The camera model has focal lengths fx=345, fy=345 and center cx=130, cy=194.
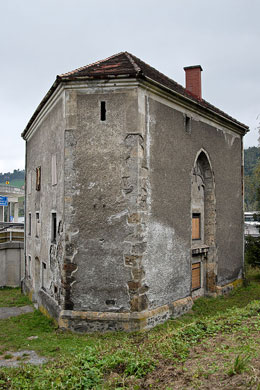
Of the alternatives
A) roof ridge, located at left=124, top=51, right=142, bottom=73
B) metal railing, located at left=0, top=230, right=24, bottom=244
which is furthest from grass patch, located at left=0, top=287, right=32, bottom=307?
Answer: roof ridge, located at left=124, top=51, right=142, bottom=73

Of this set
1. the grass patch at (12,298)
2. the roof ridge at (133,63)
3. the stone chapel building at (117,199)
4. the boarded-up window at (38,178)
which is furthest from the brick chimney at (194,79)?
the grass patch at (12,298)

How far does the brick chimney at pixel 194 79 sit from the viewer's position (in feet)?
52.9

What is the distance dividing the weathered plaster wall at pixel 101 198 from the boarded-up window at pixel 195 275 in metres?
4.49

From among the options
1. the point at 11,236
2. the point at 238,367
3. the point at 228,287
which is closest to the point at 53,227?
the point at 228,287

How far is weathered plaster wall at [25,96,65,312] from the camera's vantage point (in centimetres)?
1109

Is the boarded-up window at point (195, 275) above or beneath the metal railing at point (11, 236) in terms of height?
beneath

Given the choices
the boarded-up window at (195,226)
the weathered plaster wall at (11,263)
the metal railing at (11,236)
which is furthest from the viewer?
the metal railing at (11,236)

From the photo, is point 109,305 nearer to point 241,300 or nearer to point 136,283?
point 136,283

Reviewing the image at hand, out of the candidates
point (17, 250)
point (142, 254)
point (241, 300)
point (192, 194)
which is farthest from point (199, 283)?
point (17, 250)

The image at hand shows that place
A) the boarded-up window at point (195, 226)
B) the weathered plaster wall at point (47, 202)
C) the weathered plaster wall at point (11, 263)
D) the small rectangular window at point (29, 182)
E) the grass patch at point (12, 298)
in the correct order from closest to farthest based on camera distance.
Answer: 1. the weathered plaster wall at point (47, 202)
2. the boarded-up window at point (195, 226)
3. the grass patch at point (12, 298)
4. the small rectangular window at point (29, 182)
5. the weathered plaster wall at point (11, 263)

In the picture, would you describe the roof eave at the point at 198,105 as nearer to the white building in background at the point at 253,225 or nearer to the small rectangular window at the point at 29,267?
the white building in background at the point at 253,225

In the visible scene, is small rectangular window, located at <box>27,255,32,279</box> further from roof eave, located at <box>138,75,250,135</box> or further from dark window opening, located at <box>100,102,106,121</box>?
roof eave, located at <box>138,75,250,135</box>

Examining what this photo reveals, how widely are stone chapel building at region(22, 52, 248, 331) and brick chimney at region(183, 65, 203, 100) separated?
12.1 ft

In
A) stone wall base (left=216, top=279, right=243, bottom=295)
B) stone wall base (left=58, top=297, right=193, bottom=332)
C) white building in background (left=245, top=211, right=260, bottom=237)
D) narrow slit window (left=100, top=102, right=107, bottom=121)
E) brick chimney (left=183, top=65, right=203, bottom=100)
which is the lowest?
stone wall base (left=216, top=279, right=243, bottom=295)
